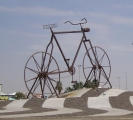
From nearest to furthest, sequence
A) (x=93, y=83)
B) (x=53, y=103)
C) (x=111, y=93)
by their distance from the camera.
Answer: (x=53, y=103)
(x=111, y=93)
(x=93, y=83)

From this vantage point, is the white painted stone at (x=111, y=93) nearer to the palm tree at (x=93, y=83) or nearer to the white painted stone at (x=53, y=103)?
the palm tree at (x=93, y=83)

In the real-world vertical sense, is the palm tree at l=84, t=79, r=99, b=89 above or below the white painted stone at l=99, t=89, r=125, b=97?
above

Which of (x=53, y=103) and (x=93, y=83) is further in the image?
(x=93, y=83)

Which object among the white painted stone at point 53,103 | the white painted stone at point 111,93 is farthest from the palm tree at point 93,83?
the white painted stone at point 53,103

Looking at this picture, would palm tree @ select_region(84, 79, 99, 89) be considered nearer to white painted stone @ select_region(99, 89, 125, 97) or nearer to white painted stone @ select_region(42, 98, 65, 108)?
white painted stone @ select_region(99, 89, 125, 97)

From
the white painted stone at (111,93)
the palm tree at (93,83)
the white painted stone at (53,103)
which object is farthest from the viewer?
the palm tree at (93,83)

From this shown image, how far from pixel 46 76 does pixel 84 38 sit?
484cm

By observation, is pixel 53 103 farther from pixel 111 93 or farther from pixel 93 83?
pixel 93 83

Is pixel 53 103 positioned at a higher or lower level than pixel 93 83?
lower

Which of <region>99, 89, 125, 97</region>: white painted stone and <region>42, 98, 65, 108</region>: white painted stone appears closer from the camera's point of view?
<region>42, 98, 65, 108</region>: white painted stone

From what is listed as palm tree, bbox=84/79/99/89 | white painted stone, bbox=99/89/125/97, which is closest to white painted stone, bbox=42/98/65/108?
white painted stone, bbox=99/89/125/97

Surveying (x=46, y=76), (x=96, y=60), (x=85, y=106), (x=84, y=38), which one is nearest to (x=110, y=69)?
(x=96, y=60)

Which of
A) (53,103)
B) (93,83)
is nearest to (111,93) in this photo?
(93,83)

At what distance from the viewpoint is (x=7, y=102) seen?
31.6m
